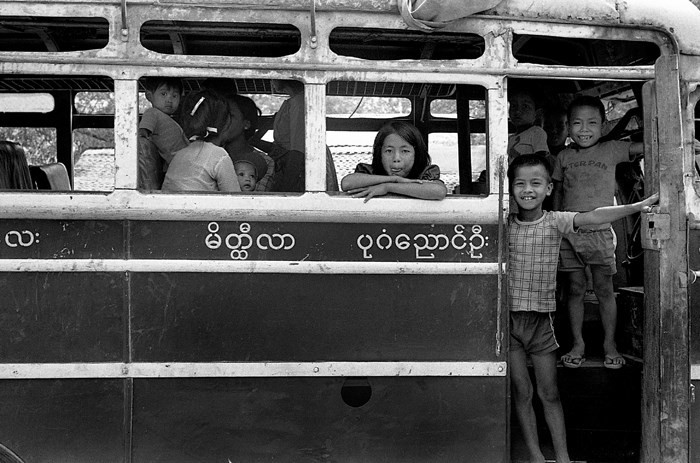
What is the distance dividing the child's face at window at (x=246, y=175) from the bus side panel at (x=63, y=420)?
46.0 inches

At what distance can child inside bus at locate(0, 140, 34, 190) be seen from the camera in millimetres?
3915

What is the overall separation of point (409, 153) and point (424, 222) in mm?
399

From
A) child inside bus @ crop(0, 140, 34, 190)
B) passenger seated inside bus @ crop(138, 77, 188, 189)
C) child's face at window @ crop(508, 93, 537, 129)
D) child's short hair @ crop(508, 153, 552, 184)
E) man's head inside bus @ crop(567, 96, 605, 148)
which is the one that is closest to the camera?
passenger seated inside bus @ crop(138, 77, 188, 189)

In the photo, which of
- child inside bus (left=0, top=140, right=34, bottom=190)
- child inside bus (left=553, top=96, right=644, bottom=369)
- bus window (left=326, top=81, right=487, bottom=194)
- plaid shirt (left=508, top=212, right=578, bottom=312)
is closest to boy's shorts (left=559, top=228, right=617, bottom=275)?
child inside bus (left=553, top=96, right=644, bottom=369)

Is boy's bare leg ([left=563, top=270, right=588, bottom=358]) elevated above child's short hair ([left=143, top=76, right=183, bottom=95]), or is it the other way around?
child's short hair ([left=143, top=76, right=183, bottom=95])

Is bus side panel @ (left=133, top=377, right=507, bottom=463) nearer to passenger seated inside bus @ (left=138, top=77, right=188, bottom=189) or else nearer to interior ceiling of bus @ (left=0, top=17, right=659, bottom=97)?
passenger seated inside bus @ (left=138, top=77, right=188, bottom=189)

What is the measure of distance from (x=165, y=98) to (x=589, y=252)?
237 centimetres

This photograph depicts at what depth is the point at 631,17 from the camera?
3.60 meters

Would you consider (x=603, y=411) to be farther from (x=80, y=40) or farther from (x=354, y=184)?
(x=80, y=40)

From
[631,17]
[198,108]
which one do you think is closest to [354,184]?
[198,108]

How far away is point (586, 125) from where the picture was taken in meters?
4.18

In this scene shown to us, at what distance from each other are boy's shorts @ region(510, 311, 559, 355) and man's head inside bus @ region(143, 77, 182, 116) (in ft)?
6.35

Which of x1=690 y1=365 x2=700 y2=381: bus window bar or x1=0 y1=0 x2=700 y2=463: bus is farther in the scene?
x1=690 y1=365 x2=700 y2=381: bus window bar

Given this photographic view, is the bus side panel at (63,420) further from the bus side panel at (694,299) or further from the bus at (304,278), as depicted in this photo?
the bus side panel at (694,299)
